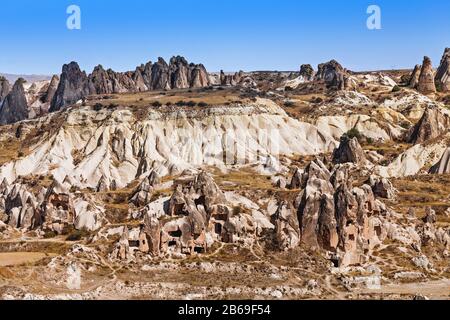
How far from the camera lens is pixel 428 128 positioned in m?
164

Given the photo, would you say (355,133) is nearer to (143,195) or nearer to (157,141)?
(157,141)

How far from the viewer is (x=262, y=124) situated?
16875cm

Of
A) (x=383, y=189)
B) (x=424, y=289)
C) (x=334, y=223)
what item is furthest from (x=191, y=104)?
(x=424, y=289)

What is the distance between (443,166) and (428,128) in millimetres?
31387

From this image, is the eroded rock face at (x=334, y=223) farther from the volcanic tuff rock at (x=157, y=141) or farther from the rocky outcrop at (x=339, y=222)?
the volcanic tuff rock at (x=157, y=141)

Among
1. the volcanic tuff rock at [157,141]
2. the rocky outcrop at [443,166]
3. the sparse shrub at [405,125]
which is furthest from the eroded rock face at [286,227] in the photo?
the sparse shrub at [405,125]

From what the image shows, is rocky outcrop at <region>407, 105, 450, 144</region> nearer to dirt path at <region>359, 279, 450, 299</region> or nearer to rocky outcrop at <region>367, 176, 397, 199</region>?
rocky outcrop at <region>367, 176, 397, 199</region>

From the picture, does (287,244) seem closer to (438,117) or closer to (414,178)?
(414,178)
